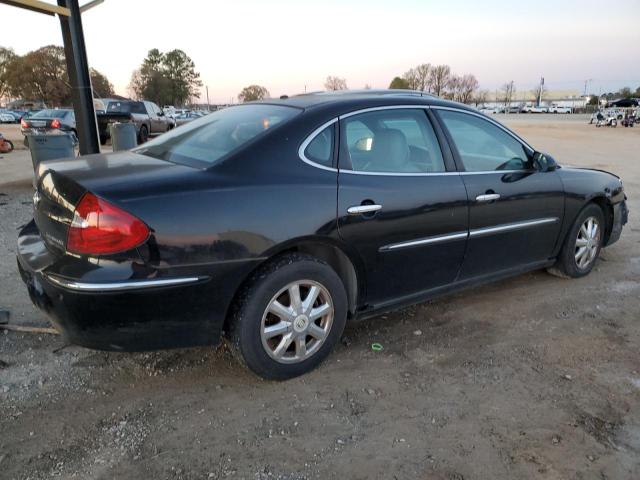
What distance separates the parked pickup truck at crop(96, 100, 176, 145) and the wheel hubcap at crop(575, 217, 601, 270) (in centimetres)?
1533

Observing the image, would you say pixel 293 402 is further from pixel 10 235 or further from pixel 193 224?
pixel 10 235

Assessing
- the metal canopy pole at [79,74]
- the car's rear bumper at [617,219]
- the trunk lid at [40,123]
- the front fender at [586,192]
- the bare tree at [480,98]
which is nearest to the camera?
the front fender at [586,192]

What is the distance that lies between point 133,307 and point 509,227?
2.72 metres

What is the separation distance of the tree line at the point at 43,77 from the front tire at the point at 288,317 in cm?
7694

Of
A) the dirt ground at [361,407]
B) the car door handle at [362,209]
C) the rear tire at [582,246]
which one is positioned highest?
the car door handle at [362,209]

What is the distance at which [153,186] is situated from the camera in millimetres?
2445

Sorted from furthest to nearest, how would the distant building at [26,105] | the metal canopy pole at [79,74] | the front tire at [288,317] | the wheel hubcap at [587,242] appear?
the distant building at [26,105]
the metal canopy pole at [79,74]
the wheel hubcap at [587,242]
the front tire at [288,317]

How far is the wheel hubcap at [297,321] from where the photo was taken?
277 cm

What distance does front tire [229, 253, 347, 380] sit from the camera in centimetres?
267

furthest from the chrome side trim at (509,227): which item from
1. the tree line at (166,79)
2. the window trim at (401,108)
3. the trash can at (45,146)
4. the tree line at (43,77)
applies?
the tree line at (166,79)

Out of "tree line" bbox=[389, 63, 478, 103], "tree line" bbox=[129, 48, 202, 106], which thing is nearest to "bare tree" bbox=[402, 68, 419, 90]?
"tree line" bbox=[389, 63, 478, 103]

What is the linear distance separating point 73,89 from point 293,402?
7507 mm

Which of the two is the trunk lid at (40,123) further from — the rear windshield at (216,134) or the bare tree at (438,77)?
the bare tree at (438,77)

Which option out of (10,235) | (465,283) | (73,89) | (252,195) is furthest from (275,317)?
(73,89)
